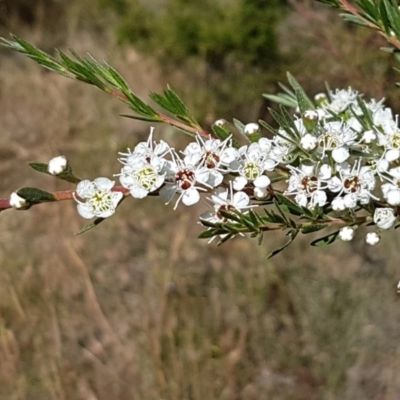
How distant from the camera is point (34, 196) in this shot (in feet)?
1.59

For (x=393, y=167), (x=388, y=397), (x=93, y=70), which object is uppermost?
(x=93, y=70)

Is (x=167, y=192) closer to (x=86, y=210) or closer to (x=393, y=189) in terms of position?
(x=86, y=210)

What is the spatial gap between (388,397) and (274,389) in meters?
0.42

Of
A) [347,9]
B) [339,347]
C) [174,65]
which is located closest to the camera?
[347,9]

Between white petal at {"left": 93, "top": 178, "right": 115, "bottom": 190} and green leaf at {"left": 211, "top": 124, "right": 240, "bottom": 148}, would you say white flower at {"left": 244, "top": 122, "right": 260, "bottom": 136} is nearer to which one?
green leaf at {"left": 211, "top": 124, "right": 240, "bottom": 148}

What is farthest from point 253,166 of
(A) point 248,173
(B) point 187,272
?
(B) point 187,272

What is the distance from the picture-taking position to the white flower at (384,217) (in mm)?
512

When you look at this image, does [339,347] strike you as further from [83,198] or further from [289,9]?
[289,9]

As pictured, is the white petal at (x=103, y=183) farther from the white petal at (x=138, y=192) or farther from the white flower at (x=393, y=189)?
the white flower at (x=393, y=189)

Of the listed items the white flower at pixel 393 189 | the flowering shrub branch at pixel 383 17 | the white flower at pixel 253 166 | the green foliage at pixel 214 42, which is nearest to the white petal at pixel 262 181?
the white flower at pixel 253 166

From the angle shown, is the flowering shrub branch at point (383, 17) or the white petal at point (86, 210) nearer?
the white petal at point (86, 210)

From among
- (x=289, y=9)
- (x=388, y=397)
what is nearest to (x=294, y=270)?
(x=388, y=397)

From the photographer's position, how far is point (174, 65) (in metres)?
4.10

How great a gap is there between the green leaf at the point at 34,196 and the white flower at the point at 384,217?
277 millimetres
